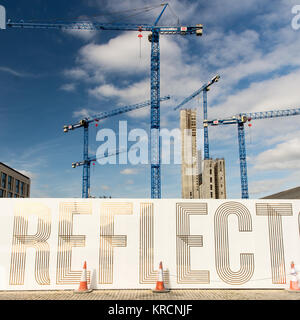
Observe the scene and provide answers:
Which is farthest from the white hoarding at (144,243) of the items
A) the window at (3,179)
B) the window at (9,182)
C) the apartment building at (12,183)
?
the window at (9,182)

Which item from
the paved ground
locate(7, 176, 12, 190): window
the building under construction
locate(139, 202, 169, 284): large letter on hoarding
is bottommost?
the paved ground

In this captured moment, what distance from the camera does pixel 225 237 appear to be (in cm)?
1105

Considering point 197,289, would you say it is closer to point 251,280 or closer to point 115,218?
point 251,280

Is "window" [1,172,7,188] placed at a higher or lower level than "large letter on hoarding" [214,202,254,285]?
higher

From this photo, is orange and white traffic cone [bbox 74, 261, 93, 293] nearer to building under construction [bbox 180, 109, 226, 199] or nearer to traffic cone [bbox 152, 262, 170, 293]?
traffic cone [bbox 152, 262, 170, 293]

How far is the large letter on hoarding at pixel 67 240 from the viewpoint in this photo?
415 inches

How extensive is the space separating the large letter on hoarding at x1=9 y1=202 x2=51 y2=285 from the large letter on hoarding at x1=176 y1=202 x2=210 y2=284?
4.74 meters

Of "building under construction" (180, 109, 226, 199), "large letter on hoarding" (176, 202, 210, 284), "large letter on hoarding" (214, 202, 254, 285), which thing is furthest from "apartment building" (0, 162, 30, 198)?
"building under construction" (180, 109, 226, 199)

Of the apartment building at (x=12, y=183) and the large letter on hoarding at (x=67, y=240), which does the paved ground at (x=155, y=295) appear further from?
the apartment building at (x=12, y=183)

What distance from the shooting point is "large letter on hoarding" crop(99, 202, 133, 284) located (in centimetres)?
1068

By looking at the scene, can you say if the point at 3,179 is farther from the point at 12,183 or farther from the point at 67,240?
the point at 67,240
